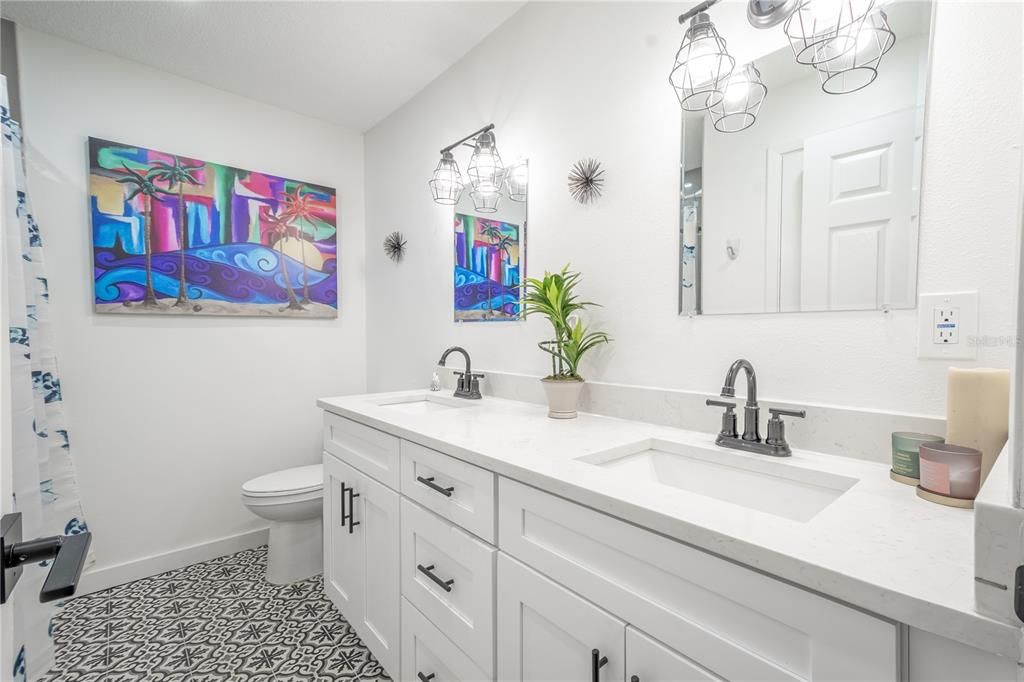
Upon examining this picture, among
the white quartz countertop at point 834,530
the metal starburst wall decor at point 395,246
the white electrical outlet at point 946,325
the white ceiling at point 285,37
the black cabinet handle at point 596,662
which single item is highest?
the white ceiling at point 285,37

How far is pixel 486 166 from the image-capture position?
6.18ft

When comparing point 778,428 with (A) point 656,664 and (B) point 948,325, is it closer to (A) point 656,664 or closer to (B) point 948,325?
(B) point 948,325

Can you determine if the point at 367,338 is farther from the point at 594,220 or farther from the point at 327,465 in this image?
the point at 594,220

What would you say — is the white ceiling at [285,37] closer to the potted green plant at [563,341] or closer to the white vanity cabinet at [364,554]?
the potted green plant at [563,341]

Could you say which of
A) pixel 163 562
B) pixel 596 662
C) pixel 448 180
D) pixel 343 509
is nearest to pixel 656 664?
pixel 596 662

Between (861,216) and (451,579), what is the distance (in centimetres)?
128

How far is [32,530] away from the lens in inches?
45.9

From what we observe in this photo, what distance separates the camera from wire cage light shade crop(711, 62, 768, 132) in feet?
3.76

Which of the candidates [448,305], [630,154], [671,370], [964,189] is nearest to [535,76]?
[630,154]

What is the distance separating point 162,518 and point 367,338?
53.7 inches

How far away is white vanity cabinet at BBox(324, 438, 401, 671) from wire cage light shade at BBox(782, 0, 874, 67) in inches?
62.1

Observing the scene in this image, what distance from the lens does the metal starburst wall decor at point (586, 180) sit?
1.53 meters

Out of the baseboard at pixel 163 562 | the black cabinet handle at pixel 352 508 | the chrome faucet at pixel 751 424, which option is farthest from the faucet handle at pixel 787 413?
the baseboard at pixel 163 562

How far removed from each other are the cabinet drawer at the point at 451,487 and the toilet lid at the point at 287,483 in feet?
3.08
